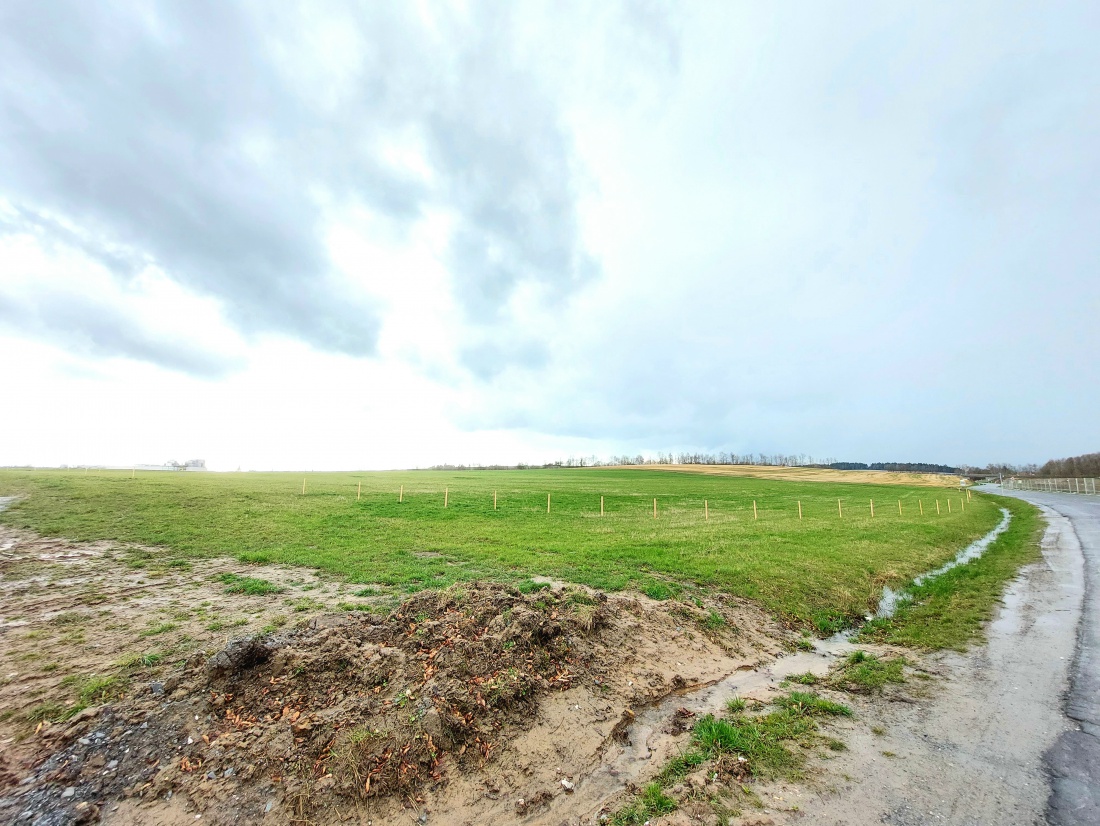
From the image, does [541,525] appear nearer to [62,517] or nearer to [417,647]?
[417,647]

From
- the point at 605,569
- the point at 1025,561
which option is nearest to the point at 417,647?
the point at 605,569

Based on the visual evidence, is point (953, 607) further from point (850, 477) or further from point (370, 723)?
point (850, 477)

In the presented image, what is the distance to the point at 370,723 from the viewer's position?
19.9 feet

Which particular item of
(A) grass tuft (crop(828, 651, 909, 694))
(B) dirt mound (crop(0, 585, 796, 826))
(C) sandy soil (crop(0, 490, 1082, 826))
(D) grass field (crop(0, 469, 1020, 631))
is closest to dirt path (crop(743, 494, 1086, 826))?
(C) sandy soil (crop(0, 490, 1082, 826))

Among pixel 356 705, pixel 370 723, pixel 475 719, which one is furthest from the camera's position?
pixel 475 719

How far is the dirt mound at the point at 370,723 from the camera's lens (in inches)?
202

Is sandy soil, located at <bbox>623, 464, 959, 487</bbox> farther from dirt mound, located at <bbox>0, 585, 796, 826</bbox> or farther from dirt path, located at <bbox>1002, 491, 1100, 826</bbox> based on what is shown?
dirt mound, located at <bbox>0, 585, 796, 826</bbox>

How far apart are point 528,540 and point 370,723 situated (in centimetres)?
1619

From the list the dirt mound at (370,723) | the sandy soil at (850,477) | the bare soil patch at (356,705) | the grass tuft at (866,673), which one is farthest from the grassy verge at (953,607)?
the sandy soil at (850,477)

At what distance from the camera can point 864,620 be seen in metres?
12.3

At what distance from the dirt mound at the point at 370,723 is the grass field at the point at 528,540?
5.11 metres

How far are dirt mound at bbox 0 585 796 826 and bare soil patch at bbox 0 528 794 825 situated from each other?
0.03 metres

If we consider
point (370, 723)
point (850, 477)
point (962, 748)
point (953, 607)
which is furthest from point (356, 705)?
point (850, 477)

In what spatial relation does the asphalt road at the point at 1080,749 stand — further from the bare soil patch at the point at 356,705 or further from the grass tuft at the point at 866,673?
the bare soil patch at the point at 356,705
